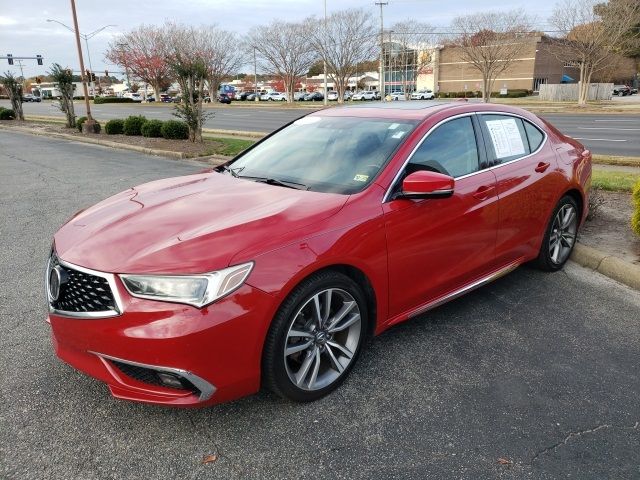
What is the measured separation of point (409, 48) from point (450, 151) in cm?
6610

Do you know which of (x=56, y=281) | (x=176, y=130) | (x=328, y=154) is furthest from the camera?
(x=176, y=130)

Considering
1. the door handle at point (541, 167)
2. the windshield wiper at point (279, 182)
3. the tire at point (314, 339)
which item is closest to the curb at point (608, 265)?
the door handle at point (541, 167)

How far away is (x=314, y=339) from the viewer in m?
2.87

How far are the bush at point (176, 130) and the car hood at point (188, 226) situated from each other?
1299 cm

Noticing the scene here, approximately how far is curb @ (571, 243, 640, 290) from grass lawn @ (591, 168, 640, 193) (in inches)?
95.5

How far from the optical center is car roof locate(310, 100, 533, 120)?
12.2 feet

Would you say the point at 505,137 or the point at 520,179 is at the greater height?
the point at 505,137

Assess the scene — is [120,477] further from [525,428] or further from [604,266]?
[604,266]

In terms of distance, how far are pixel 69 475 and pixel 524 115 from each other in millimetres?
4257

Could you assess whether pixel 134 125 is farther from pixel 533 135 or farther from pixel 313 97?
pixel 313 97

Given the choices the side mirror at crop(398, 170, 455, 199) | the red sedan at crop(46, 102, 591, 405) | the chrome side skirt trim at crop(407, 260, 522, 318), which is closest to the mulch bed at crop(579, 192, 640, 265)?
the red sedan at crop(46, 102, 591, 405)

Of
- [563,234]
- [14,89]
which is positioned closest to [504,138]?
[563,234]

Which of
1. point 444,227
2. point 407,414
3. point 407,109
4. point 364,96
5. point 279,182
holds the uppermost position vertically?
point 364,96

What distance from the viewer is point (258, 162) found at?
398 cm
